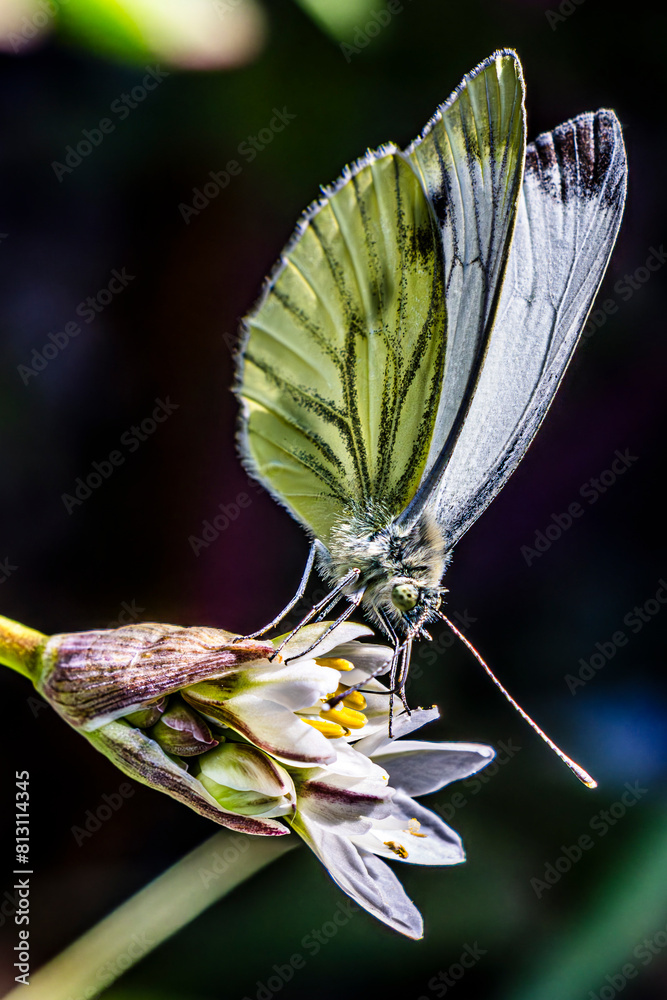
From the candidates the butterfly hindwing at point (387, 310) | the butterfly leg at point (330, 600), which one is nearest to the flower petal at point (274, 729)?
the butterfly leg at point (330, 600)

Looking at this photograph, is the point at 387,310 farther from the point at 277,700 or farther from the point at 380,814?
the point at 380,814

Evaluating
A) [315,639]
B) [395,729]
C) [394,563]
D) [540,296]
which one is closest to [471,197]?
[540,296]

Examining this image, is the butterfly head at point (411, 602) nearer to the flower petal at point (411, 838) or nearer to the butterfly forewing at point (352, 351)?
the butterfly forewing at point (352, 351)

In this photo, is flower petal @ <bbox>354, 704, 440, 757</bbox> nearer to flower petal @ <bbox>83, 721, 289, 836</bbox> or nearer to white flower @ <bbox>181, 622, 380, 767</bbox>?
white flower @ <bbox>181, 622, 380, 767</bbox>

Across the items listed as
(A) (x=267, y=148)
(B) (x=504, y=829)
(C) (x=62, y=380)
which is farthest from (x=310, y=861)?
(A) (x=267, y=148)

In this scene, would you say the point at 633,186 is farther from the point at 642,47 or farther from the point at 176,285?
the point at 176,285

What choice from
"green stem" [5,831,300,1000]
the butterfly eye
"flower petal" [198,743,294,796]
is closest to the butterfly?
the butterfly eye
